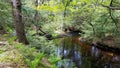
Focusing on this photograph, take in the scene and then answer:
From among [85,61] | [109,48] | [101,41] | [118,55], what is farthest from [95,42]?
[85,61]

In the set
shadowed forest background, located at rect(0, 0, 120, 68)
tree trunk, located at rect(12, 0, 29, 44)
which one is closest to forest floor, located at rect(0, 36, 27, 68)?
shadowed forest background, located at rect(0, 0, 120, 68)

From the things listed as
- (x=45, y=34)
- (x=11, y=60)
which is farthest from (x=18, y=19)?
(x=45, y=34)

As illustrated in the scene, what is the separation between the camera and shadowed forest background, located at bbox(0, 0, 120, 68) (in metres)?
7.20

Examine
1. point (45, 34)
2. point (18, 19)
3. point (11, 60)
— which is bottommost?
point (45, 34)

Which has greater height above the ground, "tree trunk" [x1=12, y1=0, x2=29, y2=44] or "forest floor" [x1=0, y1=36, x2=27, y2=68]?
"tree trunk" [x1=12, y1=0, x2=29, y2=44]

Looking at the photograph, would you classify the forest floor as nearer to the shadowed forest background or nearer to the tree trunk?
the shadowed forest background

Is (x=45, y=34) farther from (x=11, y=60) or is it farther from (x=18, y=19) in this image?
(x=11, y=60)

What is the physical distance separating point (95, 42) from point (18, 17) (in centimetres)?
1539

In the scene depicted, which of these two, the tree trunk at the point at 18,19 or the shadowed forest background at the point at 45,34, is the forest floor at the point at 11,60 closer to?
the shadowed forest background at the point at 45,34

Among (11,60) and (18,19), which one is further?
(18,19)

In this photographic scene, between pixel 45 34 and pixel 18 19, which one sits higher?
pixel 18 19

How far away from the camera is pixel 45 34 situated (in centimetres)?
1727

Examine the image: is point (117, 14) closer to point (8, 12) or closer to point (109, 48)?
point (109, 48)

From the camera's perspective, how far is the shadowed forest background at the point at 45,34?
720 centimetres
